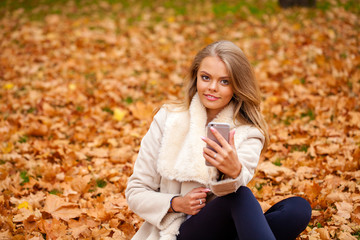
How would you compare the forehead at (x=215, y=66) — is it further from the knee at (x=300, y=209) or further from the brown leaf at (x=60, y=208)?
the brown leaf at (x=60, y=208)

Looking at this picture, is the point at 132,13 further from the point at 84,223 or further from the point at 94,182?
the point at 84,223


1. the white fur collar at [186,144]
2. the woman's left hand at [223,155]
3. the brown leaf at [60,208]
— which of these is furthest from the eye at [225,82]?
the brown leaf at [60,208]

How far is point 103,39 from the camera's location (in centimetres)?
655

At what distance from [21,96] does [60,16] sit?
10.8ft

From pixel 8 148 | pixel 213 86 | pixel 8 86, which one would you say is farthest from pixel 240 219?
pixel 8 86

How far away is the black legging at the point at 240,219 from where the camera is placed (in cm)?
185

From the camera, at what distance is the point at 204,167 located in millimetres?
2031

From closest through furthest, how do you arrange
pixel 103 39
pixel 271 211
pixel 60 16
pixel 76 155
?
pixel 271 211 < pixel 76 155 < pixel 103 39 < pixel 60 16

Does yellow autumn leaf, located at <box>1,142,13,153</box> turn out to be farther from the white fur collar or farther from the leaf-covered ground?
the white fur collar

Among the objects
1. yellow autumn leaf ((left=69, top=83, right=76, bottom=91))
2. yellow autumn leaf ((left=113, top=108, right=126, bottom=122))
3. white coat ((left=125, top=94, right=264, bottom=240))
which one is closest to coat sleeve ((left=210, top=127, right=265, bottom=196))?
white coat ((left=125, top=94, right=264, bottom=240))

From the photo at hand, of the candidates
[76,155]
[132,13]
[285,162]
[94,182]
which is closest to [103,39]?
[132,13]

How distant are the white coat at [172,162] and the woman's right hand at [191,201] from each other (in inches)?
1.8

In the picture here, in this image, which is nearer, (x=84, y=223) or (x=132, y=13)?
(x=84, y=223)

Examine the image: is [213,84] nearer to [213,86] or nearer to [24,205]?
[213,86]
